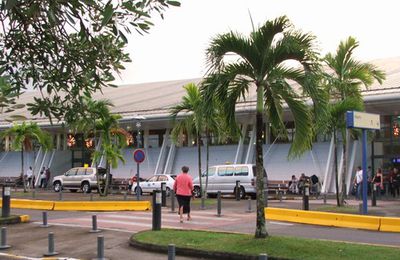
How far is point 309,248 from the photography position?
10.4 metres

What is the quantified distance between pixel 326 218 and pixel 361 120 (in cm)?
378

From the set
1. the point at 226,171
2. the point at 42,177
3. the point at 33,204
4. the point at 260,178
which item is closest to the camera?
the point at 260,178

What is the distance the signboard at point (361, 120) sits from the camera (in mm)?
17375

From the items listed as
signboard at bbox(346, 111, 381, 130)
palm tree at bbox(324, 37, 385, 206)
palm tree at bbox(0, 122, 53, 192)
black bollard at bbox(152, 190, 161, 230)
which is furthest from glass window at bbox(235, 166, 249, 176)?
black bollard at bbox(152, 190, 161, 230)

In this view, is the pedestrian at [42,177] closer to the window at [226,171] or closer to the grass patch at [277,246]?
the window at [226,171]

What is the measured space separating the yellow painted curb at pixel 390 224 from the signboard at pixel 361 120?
3792mm

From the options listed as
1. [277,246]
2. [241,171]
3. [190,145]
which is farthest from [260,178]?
[190,145]

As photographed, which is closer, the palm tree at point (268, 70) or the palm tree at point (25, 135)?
the palm tree at point (268, 70)

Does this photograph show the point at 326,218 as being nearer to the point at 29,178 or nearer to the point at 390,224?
the point at 390,224

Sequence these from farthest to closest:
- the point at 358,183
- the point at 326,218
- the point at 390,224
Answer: the point at 358,183, the point at 326,218, the point at 390,224

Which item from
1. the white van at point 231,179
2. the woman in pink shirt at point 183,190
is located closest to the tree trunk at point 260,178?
the woman in pink shirt at point 183,190

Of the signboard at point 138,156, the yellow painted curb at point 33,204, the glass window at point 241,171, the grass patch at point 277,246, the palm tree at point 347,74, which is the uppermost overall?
the palm tree at point 347,74

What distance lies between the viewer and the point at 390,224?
14.5m

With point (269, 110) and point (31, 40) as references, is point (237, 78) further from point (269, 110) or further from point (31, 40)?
point (31, 40)
